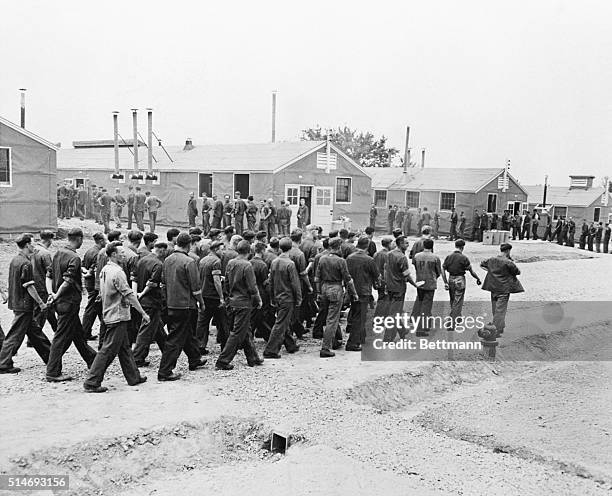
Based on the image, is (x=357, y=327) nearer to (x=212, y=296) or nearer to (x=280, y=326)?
(x=280, y=326)

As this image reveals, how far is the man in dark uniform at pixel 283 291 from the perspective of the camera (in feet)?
33.1

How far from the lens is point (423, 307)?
1171 centimetres

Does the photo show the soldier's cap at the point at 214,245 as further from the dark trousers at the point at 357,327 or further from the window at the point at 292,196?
the window at the point at 292,196

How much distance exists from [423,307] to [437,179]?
76.3 ft

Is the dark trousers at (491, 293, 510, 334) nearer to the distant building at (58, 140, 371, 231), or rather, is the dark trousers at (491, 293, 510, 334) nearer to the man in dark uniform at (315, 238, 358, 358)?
the man in dark uniform at (315, 238, 358, 358)

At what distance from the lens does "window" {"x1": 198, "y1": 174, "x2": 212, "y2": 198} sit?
26625 millimetres

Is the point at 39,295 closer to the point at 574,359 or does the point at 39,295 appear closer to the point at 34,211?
the point at 574,359

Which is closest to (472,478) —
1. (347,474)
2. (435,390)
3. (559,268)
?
(347,474)

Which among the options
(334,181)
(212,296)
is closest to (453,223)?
(334,181)

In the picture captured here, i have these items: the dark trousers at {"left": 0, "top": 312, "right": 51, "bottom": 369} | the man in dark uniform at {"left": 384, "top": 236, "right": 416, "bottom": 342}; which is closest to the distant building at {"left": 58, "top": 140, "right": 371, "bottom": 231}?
the man in dark uniform at {"left": 384, "top": 236, "right": 416, "bottom": 342}

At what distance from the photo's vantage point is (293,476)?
637 centimetres

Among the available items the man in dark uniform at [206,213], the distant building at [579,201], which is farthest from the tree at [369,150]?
the man in dark uniform at [206,213]

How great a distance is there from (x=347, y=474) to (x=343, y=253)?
19.5 feet

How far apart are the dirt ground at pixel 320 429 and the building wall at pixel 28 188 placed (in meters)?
11.8
